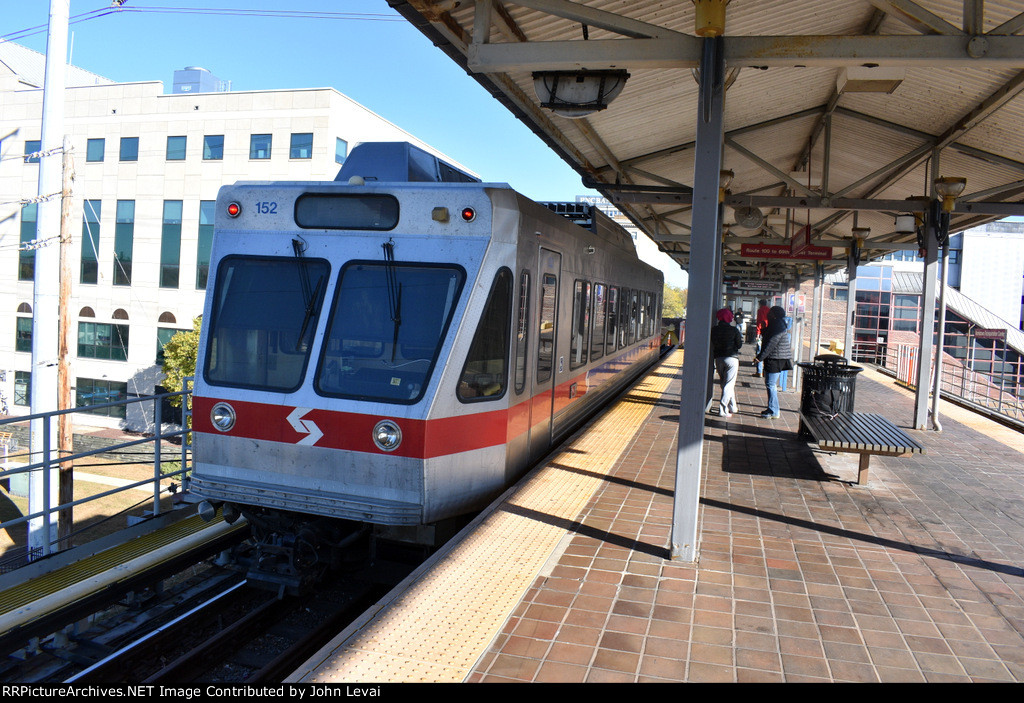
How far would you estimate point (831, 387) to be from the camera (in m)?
8.91

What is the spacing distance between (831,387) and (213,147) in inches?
1333

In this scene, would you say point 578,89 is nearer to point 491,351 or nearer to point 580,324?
point 491,351

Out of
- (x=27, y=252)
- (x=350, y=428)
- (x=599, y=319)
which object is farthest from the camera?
(x=27, y=252)

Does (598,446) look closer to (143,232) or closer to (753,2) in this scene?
(753,2)

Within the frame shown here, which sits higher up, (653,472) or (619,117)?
(619,117)

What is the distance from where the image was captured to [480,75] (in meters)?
6.46

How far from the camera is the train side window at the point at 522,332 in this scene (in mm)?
5976

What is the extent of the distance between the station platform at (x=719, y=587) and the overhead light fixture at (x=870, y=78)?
11.1 ft

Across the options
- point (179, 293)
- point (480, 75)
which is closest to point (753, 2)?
point (480, 75)

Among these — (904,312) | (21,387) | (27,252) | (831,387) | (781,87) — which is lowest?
(21,387)

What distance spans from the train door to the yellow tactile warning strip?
36 centimetres

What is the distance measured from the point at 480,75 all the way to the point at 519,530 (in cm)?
368

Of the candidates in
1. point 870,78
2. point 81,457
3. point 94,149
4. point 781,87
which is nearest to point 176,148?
point 94,149

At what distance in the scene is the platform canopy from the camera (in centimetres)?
496
